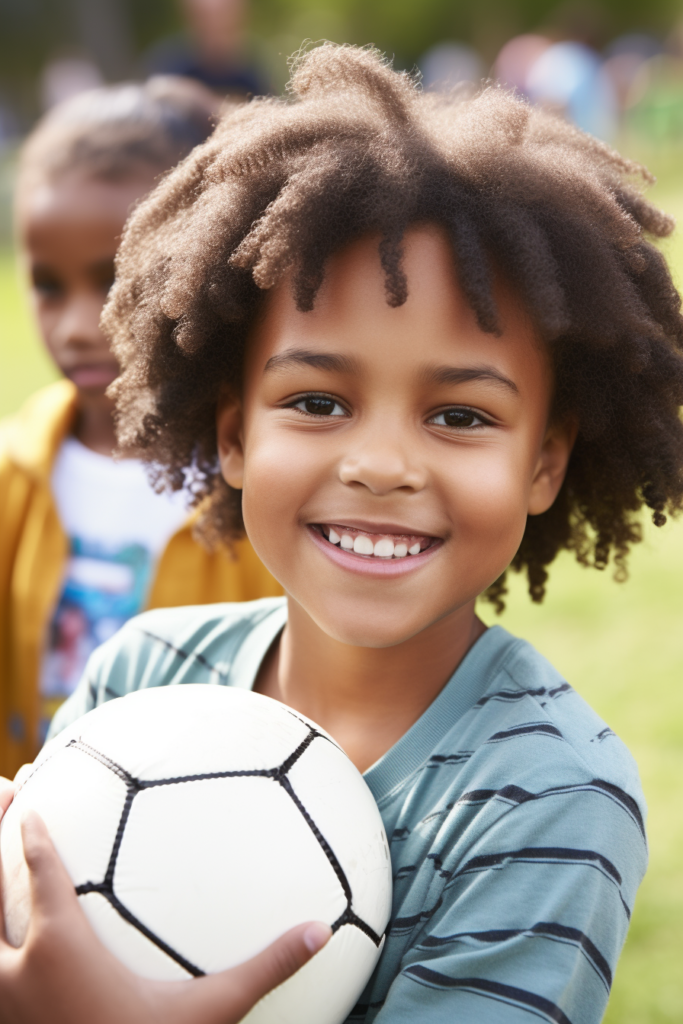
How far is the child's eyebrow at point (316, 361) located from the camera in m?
1.64

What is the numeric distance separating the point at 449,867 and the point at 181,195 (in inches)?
49.3

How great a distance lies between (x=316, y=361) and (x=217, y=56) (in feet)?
21.2

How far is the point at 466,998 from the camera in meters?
1.50

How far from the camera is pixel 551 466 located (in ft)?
6.40

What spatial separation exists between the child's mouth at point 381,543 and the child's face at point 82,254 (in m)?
1.57

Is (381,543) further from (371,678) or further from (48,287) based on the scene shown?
(48,287)

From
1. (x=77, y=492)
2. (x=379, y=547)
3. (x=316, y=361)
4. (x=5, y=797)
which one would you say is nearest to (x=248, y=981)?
(x=5, y=797)

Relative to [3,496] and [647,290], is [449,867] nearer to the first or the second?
[647,290]

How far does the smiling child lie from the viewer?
1.55 m

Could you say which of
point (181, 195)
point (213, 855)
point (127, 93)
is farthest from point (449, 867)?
point (127, 93)

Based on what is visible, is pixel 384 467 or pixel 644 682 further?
pixel 644 682

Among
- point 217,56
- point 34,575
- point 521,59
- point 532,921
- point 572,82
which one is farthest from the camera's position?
point 521,59

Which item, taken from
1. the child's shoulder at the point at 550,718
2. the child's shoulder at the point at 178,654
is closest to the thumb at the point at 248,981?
the child's shoulder at the point at 550,718

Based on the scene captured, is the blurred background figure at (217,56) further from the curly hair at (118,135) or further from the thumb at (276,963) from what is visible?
the thumb at (276,963)
